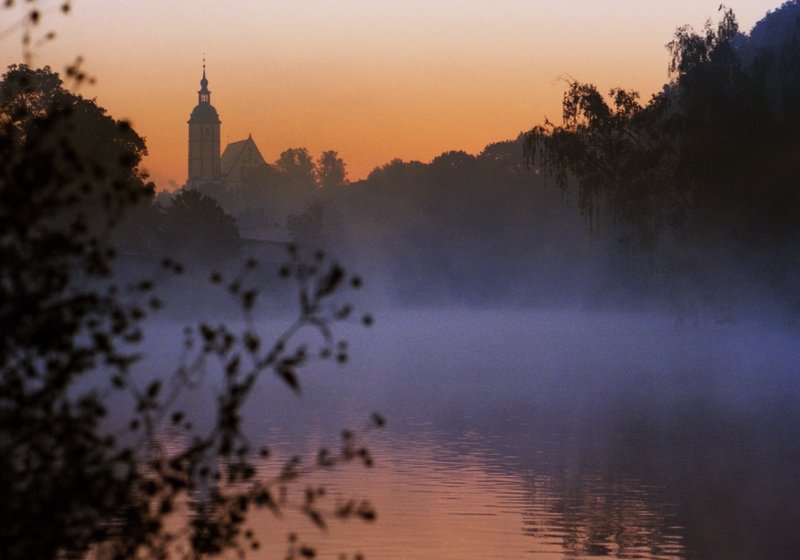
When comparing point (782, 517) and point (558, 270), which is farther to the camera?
point (558, 270)

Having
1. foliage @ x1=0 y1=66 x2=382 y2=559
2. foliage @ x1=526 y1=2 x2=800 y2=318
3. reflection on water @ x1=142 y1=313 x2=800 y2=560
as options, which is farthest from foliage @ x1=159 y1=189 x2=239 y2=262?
foliage @ x1=0 y1=66 x2=382 y2=559

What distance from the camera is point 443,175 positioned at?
13588 centimetres

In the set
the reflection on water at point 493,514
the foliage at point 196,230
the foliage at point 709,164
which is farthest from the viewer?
the foliage at point 196,230

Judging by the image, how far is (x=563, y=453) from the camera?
25.7 meters

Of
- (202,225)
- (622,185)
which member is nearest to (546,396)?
(622,185)

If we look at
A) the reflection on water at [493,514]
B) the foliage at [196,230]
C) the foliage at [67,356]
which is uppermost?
the foliage at [196,230]

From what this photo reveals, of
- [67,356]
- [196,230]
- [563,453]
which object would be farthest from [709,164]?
[196,230]

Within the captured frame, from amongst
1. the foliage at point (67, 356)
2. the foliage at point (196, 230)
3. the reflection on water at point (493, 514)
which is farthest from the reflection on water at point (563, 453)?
the foliage at point (196, 230)

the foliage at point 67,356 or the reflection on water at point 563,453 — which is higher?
the foliage at point 67,356

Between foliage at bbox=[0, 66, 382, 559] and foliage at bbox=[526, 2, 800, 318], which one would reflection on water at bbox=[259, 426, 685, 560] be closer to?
foliage at bbox=[0, 66, 382, 559]

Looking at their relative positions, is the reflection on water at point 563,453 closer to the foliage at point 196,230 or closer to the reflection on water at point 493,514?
the reflection on water at point 493,514

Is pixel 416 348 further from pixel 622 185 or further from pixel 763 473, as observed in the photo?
pixel 763 473

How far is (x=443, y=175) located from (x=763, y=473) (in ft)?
373

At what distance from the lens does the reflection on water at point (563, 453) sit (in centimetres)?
1678
